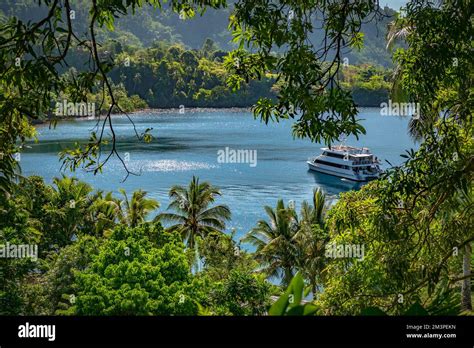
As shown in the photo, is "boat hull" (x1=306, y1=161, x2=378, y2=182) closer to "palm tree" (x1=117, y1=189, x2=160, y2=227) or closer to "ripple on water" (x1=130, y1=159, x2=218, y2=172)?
"ripple on water" (x1=130, y1=159, x2=218, y2=172)

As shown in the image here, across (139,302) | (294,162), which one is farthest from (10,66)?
(294,162)

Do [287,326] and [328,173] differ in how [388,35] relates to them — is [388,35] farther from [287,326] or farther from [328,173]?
[328,173]

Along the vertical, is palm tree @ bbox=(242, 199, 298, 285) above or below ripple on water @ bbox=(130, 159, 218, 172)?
below

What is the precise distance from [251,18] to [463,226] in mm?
2324

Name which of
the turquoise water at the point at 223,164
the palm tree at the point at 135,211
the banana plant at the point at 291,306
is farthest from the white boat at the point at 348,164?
the banana plant at the point at 291,306

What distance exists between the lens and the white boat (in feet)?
149

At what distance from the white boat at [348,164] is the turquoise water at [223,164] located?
2.11 feet

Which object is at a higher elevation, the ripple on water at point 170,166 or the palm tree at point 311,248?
the ripple on water at point 170,166

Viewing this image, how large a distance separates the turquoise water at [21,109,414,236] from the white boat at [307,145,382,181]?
0.64 metres

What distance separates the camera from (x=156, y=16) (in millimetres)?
130625

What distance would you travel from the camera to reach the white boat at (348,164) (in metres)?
45.4

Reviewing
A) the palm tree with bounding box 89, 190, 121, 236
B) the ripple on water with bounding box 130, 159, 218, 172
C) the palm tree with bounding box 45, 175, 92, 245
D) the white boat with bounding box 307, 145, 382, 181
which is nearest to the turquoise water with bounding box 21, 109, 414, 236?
the ripple on water with bounding box 130, 159, 218, 172

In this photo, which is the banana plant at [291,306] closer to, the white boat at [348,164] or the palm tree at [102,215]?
the palm tree at [102,215]

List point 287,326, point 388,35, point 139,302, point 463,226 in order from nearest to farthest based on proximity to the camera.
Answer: point 287,326 → point 463,226 → point 139,302 → point 388,35
